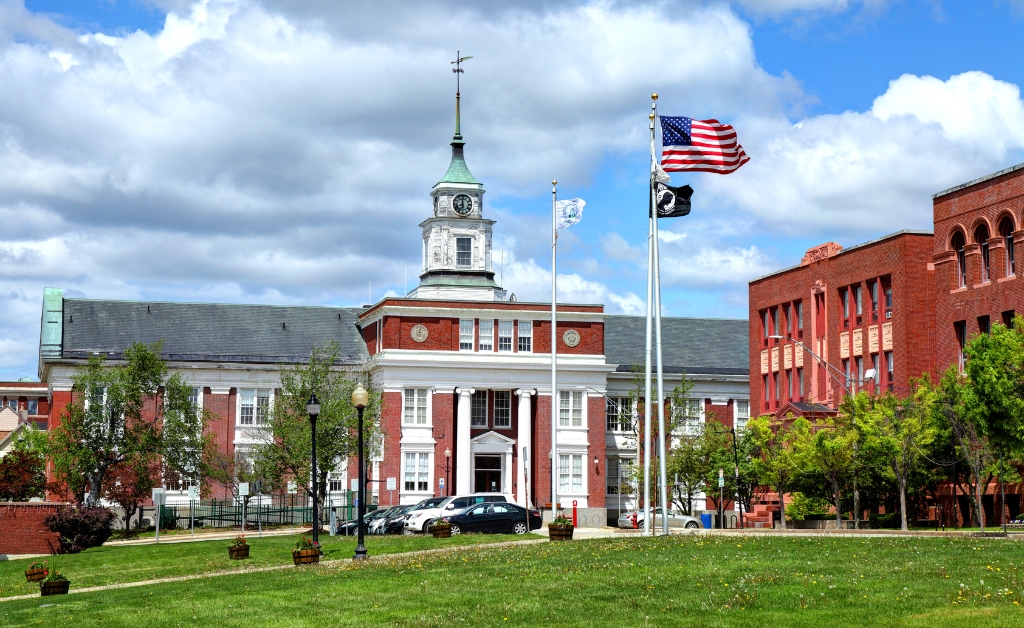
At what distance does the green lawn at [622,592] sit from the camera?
20.7 metres

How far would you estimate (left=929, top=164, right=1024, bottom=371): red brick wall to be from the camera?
181ft

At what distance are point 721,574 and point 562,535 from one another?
52.4ft

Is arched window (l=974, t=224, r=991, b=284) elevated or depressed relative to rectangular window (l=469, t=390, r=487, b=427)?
elevated

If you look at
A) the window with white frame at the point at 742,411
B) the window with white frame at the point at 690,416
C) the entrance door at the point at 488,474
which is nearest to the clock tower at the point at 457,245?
the entrance door at the point at 488,474

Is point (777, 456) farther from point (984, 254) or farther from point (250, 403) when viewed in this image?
point (250, 403)

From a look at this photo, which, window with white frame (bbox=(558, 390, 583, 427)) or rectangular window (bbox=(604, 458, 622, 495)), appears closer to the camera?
window with white frame (bbox=(558, 390, 583, 427))

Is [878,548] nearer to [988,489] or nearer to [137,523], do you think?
[988,489]

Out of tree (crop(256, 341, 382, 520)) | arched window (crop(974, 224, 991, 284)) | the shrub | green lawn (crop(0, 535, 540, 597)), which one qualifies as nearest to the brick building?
tree (crop(256, 341, 382, 520))

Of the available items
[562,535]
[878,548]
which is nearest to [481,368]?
[562,535]

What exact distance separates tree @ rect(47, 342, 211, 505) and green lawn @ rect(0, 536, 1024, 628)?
37.7 metres

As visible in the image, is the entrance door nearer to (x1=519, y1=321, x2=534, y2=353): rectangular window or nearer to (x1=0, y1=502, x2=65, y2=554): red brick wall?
(x1=519, y1=321, x2=534, y2=353): rectangular window

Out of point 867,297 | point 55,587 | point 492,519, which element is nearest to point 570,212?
point 492,519

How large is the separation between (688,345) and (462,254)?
60.5 ft

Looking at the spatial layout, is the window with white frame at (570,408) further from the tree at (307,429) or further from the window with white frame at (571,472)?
the tree at (307,429)
